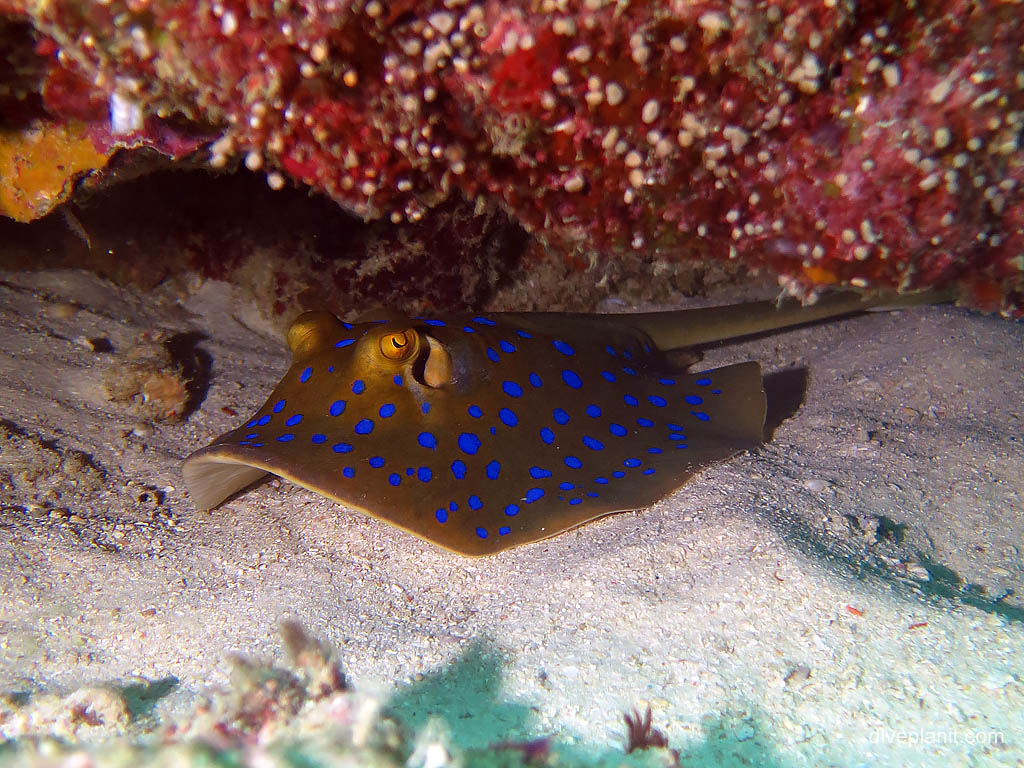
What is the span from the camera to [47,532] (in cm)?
356

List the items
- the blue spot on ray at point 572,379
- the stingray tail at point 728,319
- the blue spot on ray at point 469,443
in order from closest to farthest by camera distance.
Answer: the blue spot on ray at point 469,443 < the blue spot on ray at point 572,379 < the stingray tail at point 728,319

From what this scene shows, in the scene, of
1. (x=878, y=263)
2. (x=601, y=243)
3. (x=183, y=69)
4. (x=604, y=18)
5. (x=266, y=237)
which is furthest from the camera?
(x=266, y=237)

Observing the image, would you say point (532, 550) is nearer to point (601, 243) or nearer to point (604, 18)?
point (601, 243)

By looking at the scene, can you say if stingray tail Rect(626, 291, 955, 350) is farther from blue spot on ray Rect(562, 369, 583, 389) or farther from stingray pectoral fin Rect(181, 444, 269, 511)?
stingray pectoral fin Rect(181, 444, 269, 511)

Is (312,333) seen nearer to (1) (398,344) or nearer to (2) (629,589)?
(1) (398,344)

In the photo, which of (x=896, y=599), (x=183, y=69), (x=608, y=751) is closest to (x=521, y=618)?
(x=608, y=751)

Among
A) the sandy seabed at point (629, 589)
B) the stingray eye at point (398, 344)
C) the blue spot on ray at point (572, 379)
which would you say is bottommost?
the sandy seabed at point (629, 589)

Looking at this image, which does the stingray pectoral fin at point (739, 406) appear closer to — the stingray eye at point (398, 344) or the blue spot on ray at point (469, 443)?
the blue spot on ray at point (469, 443)

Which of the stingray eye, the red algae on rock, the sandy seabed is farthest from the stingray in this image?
the red algae on rock

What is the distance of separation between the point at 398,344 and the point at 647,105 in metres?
1.93

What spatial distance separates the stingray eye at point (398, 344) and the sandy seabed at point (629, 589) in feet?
3.57

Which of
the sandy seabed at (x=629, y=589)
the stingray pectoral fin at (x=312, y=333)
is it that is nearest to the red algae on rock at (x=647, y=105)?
the stingray pectoral fin at (x=312, y=333)

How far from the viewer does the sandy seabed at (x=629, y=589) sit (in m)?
2.47

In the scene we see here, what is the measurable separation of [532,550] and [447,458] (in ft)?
2.43
